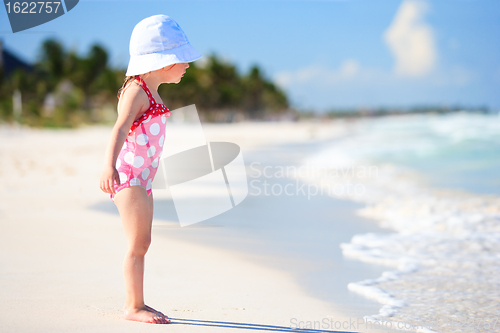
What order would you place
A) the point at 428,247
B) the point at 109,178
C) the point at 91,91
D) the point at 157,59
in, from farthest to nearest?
the point at 91,91 → the point at 428,247 → the point at 157,59 → the point at 109,178

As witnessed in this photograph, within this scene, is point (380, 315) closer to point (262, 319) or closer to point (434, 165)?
point (262, 319)

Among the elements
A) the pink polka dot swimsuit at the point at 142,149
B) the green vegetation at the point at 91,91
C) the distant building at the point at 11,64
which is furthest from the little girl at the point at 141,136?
the distant building at the point at 11,64

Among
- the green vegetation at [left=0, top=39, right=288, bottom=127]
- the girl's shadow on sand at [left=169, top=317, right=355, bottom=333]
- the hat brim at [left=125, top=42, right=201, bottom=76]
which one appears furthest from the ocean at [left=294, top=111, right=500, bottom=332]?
the green vegetation at [left=0, top=39, right=288, bottom=127]

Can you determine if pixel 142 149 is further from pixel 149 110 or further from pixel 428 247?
pixel 428 247

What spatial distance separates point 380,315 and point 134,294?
1.25 m

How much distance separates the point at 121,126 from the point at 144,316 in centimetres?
83

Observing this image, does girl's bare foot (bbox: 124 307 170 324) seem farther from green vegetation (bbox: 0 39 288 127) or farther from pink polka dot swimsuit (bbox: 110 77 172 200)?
green vegetation (bbox: 0 39 288 127)

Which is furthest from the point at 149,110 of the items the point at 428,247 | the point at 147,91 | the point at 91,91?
the point at 91,91

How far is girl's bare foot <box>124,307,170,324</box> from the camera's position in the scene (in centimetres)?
210

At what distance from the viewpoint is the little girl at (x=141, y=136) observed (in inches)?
81.5

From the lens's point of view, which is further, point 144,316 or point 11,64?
point 11,64

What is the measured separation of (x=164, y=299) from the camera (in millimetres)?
2537

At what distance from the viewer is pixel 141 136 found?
2102 mm

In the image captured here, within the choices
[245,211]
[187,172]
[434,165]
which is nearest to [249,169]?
[187,172]
